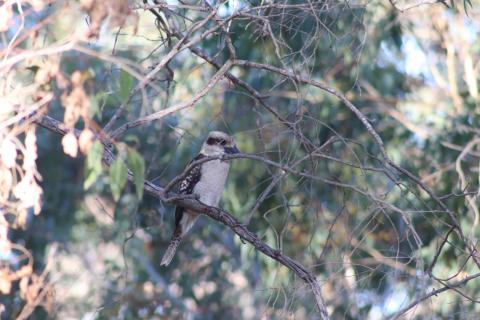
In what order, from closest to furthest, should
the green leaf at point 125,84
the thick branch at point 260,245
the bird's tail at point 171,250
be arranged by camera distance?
the green leaf at point 125,84 < the thick branch at point 260,245 < the bird's tail at point 171,250

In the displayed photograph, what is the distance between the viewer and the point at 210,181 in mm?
6098

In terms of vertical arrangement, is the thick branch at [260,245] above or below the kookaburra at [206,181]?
above

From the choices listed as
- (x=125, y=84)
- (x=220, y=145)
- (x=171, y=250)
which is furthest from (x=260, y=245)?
(x=171, y=250)

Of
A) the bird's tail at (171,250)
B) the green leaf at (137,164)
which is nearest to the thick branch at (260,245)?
the green leaf at (137,164)

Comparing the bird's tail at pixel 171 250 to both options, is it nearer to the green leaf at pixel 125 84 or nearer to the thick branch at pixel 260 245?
the thick branch at pixel 260 245

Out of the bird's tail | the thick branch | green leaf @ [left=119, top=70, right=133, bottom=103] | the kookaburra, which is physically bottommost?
the bird's tail

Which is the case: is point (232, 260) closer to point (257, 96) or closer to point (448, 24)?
point (448, 24)

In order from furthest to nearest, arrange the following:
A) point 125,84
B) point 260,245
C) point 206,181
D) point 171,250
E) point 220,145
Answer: point 171,250
point 206,181
point 220,145
point 260,245
point 125,84

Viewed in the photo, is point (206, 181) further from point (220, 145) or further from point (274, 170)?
point (274, 170)

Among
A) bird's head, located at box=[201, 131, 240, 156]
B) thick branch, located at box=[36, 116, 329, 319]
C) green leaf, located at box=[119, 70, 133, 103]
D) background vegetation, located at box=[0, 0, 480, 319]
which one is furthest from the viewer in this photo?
bird's head, located at box=[201, 131, 240, 156]

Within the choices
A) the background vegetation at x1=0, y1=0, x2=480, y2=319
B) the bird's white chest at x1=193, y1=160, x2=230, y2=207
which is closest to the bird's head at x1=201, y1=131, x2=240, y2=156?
the bird's white chest at x1=193, y1=160, x2=230, y2=207

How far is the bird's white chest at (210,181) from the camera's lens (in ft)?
19.9

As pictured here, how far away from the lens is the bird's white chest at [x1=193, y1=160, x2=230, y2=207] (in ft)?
19.9

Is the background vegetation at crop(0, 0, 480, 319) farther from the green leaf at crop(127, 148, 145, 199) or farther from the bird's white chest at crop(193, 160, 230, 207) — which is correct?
the green leaf at crop(127, 148, 145, 199)
